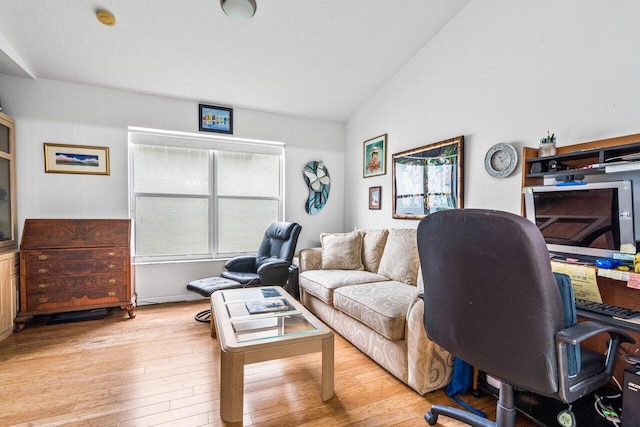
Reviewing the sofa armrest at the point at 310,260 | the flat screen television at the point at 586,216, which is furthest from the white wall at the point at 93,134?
the flat screen television at the point at 586,216

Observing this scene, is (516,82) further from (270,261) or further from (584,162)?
(270,261)

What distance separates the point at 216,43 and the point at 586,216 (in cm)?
315

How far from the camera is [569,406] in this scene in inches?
56.4

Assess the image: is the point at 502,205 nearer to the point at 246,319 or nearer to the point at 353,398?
the point at 353,398

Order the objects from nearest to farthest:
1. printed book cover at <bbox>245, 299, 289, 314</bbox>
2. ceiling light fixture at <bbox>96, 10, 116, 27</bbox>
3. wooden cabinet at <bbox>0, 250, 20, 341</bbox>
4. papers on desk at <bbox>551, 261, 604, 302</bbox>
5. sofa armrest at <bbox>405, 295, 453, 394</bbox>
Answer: papers on desk at <bbox>551, 261, 604, 302</bbox> → sofa armrest at <bbox>405, 295, 453, 394</bbox> → printed book cover at <bbox>245, 299, 289, 314</bbox> → ceiling light fixture at <bbox>96, 10, 116, 27</bbox> → wooden cabinet at <bbox>0, 250, 20, 341</bbox>

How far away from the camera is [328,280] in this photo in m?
2.87

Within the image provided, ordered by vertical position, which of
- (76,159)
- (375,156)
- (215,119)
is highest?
(215,119)

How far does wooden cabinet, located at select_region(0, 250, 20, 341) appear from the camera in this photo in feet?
8.34

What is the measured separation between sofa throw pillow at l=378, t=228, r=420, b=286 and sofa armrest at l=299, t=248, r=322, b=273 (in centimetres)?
77

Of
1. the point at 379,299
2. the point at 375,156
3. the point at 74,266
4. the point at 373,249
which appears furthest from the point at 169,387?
the point at 375,156

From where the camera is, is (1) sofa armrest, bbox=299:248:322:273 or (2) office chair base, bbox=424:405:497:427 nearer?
(2) office chair base, bbox=424:405:497:427

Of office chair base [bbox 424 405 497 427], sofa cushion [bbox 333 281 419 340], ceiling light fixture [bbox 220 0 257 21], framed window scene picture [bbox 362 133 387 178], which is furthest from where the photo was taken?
framed window scene picture [bbox 362 133 387 178]

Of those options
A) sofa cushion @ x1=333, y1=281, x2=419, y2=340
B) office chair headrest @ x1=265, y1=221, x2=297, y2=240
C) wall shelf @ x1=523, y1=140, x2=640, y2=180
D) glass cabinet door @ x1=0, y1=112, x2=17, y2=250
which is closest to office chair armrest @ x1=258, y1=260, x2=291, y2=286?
office chair headrest @ x1=265, y1=221, x2=297, y2=240

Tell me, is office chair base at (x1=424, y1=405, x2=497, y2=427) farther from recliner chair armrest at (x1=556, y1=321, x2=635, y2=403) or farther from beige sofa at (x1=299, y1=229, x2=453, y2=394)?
recliner chair armrest at (x1=556, y1=321, x2=635, y2=403)
